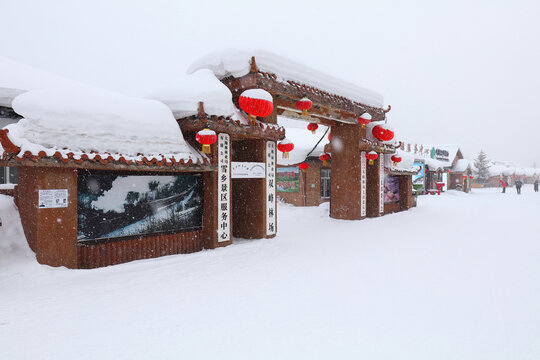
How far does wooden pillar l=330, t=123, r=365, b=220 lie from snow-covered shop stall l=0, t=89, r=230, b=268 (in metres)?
7.42

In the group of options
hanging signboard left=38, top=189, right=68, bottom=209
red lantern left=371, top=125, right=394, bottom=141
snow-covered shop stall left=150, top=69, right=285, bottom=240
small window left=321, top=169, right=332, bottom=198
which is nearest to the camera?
hanging signboard left=38, top=189, right=68, bottom=209

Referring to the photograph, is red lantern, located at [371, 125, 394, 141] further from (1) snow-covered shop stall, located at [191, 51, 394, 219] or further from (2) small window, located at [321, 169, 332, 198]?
(2) small window, located at [321, 169, 332, 198]

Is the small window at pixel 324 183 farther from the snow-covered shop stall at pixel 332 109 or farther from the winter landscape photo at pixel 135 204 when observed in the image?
the winter landscape photo at pixel 135 204

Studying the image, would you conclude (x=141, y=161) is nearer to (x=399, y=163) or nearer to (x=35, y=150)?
(x=35, y=150)

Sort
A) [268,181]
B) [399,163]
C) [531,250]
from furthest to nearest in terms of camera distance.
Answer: [399,163], [268,181], [531,250]

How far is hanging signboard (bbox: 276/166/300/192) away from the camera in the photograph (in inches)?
752

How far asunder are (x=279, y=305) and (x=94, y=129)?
16.4 feet

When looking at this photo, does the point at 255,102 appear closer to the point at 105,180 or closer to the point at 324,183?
the point at 105,180

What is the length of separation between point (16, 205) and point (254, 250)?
567 cm

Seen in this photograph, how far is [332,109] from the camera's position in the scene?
11.7m

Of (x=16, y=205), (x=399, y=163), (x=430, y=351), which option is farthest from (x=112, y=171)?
(x=399, y=163)

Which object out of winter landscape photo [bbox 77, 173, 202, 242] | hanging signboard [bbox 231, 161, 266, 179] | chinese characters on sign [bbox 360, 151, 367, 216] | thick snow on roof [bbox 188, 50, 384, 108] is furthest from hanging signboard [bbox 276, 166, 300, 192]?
winter landscape photo [bbox 77, 173, 202, 242]

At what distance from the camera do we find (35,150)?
5488 mm

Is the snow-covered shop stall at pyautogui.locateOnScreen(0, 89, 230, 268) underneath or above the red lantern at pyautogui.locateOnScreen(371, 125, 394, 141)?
underneath
